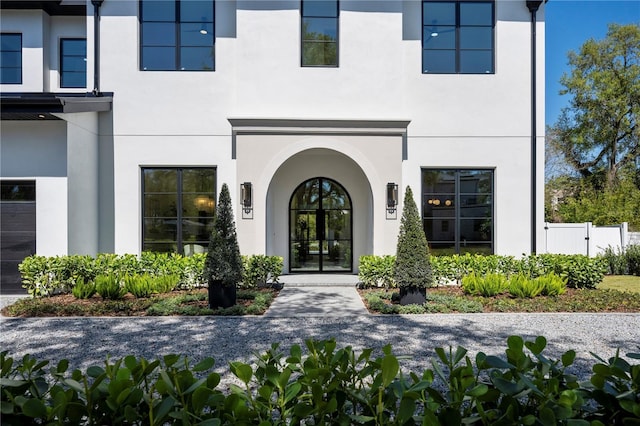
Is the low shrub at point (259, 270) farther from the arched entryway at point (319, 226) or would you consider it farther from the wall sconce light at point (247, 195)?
the arched entryway at point (319, 226)

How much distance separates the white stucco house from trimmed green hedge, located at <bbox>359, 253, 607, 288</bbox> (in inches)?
33.2

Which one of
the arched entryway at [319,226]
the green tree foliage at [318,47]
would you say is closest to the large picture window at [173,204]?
the arched entryway at [319,226]

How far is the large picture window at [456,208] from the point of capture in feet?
37.3

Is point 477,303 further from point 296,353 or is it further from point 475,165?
point 296,353

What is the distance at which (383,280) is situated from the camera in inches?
395

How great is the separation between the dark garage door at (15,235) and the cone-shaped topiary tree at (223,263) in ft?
16.6

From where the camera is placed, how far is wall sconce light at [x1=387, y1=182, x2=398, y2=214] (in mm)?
10672

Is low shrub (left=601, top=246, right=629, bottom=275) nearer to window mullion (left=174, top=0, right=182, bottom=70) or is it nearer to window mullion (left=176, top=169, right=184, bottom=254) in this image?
window mullion (left=176, top=169, right=184, bottom=254)

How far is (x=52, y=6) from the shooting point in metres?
12.4

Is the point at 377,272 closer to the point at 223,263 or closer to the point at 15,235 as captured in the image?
the point at 223,263

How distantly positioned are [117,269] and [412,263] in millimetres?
6972

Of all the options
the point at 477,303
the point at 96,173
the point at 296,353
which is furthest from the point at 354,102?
the point at 296,353

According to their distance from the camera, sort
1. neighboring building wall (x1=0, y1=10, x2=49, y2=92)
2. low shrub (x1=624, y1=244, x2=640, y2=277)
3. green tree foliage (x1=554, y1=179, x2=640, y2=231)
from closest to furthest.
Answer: neighboring building wall (x1=0, y1=10, x2=49, y2=92)
low shrub (x1=624, y1=244, x2=640, y2=277)
green tree foliage (x1=554, y1=179, x2=640, y2=231)

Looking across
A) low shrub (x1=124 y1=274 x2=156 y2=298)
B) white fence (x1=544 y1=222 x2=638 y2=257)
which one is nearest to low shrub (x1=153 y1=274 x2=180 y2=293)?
low shrub (x1=124 y1=274 x2=156 y2=298)
